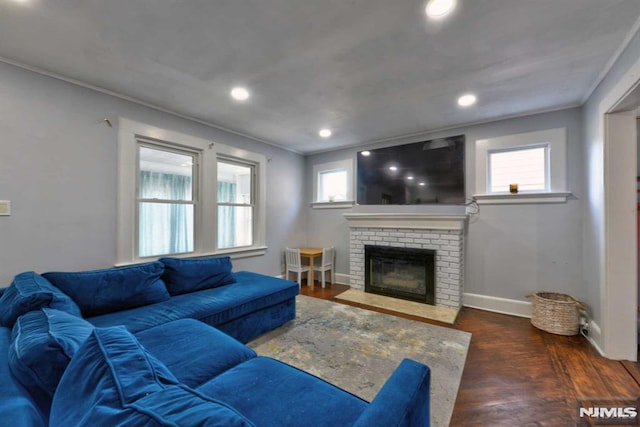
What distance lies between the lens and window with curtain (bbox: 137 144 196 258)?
2904 mm

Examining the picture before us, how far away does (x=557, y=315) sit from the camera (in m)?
2.60

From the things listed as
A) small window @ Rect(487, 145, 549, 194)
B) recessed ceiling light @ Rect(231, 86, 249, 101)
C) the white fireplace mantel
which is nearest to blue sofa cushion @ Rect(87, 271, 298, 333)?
the white fireplace mantel

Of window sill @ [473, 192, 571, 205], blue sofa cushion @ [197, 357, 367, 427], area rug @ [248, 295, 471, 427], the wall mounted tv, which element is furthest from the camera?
the wall mounted tv

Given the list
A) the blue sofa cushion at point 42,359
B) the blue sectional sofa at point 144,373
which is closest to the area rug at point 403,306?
A: the blue sectional sofa at point 144,373

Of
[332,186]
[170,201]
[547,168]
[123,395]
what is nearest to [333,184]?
[332,186]

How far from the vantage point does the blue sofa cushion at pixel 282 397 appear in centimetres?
97

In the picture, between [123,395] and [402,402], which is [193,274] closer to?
[123,395]

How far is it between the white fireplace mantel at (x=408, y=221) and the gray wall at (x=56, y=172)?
120 inches

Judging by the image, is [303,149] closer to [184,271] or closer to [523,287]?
[184,271]

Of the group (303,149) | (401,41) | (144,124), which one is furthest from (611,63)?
(144,124)

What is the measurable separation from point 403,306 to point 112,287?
3194 millimetres

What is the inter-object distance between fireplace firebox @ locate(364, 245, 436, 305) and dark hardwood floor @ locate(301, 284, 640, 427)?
0.90 metres

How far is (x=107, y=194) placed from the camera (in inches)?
100

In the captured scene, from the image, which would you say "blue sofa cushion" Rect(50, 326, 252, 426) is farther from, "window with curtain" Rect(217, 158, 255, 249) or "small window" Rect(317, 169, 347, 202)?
"small window" Rect(317, 169, 347, 202)
